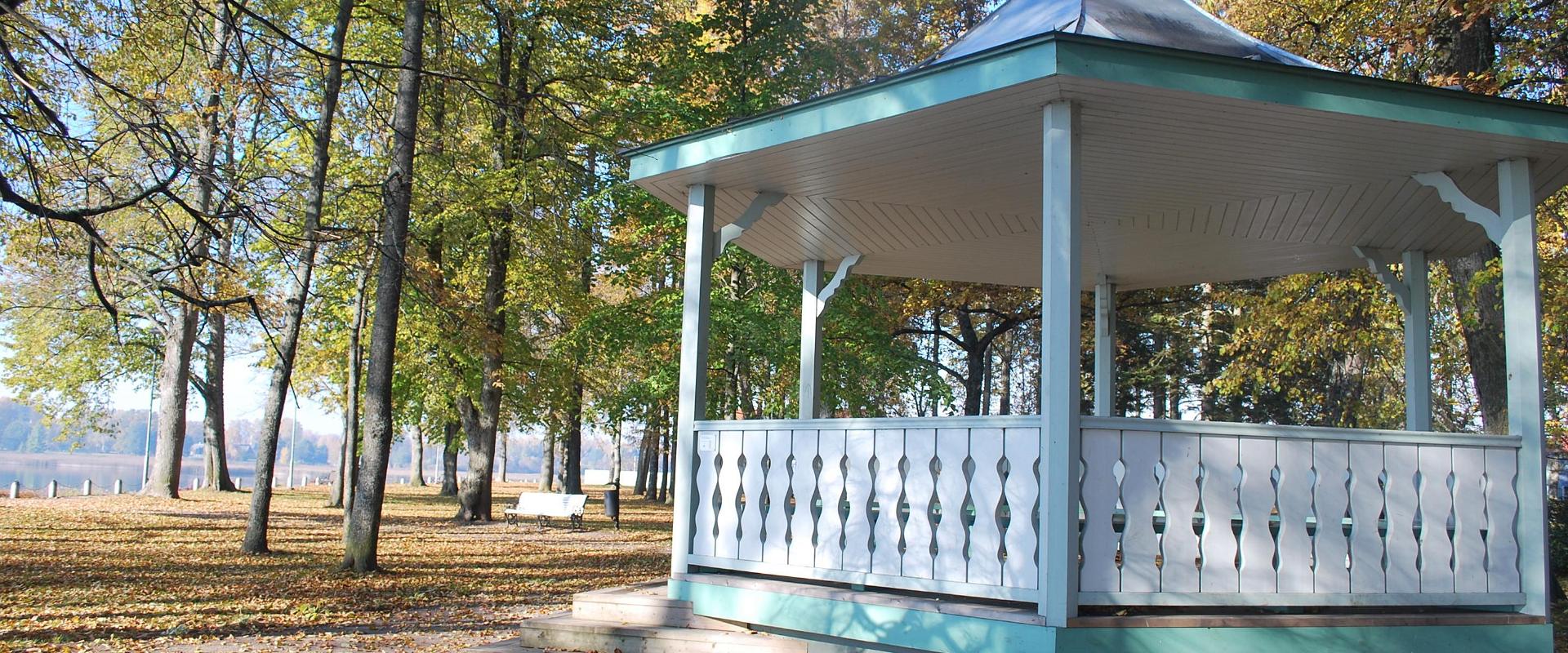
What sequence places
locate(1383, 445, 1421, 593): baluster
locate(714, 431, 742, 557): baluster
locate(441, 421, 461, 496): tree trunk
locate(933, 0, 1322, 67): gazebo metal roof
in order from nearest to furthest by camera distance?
locate(1383, 445, 1421, 593): baluster < locate(714, 431, 742, 557): baluster < locate(933, 0, 1322, 67): gazebo metal roof < locate(441, 421, 461, 496): tree trunk

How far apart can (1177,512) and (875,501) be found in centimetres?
155

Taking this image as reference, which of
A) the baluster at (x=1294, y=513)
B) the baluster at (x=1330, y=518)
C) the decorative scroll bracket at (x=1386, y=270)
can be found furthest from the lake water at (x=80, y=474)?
the decorative scroll bracket at (x=1386, y=270)

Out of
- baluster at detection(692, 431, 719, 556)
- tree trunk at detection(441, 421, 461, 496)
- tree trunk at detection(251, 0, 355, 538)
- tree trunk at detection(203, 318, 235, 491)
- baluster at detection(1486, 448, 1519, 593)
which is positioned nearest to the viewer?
baluster at detection(1486, 448, 1519, 593)

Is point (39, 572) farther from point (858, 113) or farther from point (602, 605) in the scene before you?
point (858, 113)

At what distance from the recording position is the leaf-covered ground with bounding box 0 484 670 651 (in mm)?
7504

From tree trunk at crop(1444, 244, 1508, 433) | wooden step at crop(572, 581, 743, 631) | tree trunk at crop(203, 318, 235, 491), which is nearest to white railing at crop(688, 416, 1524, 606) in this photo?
wooden step at crop(572, 581, 743, 631)

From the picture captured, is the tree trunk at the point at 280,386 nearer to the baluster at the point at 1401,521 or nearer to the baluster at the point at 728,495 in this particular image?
the baluster at the point at 728,495

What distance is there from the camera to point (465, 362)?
62.2 feet

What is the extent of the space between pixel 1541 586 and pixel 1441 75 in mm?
7150

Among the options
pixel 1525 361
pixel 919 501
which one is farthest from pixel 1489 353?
pixel 919 501

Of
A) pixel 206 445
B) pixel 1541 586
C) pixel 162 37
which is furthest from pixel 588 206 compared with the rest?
pixel 206 445

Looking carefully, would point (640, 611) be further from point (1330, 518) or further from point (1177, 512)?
point (1330, 518)

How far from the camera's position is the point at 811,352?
9117 mm

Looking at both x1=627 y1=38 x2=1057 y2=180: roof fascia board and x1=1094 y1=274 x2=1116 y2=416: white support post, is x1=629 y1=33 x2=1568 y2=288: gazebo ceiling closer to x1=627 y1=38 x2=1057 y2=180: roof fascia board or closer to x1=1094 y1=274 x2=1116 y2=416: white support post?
x1=627 y1=38 x2=1057 y2=180: roof fascia board
